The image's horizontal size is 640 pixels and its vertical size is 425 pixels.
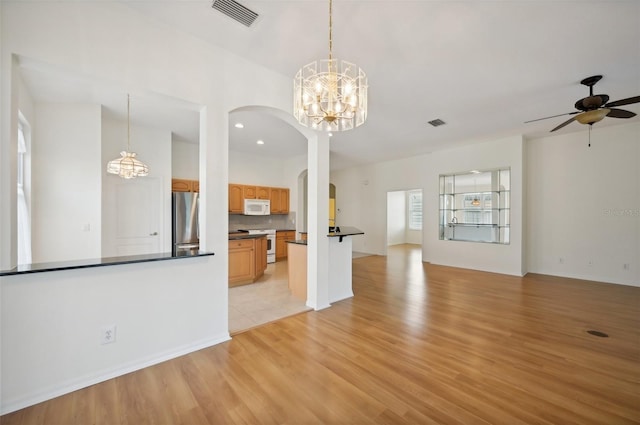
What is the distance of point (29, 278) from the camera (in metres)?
1.81

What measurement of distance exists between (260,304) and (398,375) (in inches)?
88.7

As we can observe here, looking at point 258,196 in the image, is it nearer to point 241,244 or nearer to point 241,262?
point 241,244

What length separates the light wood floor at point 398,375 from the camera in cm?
168

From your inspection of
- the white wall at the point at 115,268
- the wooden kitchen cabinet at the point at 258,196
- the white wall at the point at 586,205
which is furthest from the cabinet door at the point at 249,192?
the white wall at the point at 586,205

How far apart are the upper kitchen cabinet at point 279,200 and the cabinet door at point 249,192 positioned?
60cm

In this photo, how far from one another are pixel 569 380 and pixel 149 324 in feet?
11.6

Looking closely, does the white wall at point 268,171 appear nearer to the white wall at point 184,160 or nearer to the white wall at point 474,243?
the white wall at point 184,160

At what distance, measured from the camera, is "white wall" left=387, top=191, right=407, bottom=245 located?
35.2 feet

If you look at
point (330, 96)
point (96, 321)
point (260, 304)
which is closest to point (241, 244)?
point (260, 304)

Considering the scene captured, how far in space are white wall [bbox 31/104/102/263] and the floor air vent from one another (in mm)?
3375

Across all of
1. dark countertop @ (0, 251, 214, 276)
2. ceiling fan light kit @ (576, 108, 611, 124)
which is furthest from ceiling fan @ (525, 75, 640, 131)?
dark countertop @ (0, 251, 214, 276)

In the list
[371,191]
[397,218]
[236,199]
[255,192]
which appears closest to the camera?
[236,199]

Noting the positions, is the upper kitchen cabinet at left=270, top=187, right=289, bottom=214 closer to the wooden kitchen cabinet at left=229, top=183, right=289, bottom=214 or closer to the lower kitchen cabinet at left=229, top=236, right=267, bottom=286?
the wooden kitchen cabinet at left=229, top=183, right=289, bottom=214

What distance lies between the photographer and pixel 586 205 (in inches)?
205
